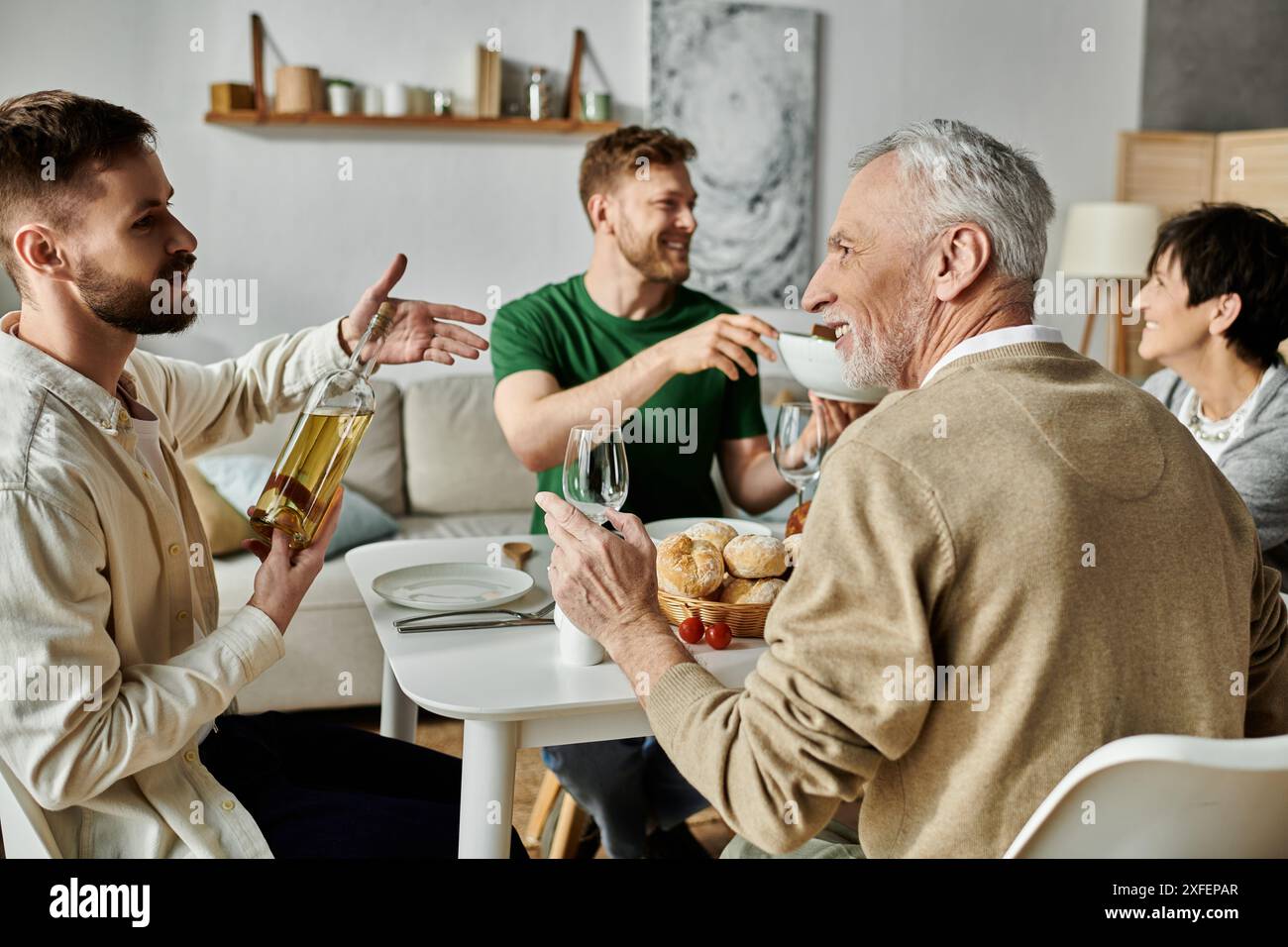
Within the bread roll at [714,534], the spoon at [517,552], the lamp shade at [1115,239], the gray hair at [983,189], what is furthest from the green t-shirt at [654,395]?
the lamp shade at [1115,239]

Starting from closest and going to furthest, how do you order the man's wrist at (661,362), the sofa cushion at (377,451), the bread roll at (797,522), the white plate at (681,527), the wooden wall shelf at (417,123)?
the bread roll at (797,522)
the white plate at (681,527)
the man's wrist at (661,362)
the sofa cushion at (377,451)
the wooden wall shelf at (417,123)

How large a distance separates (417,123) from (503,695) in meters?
2.96

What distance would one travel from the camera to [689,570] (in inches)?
59.1

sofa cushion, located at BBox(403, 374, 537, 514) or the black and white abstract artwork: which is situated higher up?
the black and white abstract artwork

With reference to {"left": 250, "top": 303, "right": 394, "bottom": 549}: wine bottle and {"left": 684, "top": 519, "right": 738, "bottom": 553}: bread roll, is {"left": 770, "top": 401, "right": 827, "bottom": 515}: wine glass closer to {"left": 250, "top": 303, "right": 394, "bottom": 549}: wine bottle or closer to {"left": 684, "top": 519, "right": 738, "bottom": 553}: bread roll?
{"left": 684, "top": 519, "right": 738, "bottom": 553}: bread roll

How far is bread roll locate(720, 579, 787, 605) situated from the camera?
1.50 m

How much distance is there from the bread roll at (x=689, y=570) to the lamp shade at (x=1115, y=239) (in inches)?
141

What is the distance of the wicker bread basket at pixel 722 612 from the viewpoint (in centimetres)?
149

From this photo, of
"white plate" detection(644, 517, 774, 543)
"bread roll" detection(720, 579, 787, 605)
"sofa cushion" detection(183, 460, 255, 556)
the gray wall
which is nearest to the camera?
"bread roll" detection(720, 579, 787, 605)

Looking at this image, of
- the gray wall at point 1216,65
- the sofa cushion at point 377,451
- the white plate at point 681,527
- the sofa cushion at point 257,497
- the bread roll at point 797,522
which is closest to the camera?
the bread roll at point 797,522

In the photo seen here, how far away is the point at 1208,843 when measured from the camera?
0.96 metres

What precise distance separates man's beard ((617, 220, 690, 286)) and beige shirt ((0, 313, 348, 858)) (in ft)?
3.93

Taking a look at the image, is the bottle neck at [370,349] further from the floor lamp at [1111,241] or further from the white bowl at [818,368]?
the floor lamp at [1111,241]

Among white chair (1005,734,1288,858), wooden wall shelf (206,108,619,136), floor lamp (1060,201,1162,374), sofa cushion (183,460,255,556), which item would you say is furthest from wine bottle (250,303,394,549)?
floor lamp (1060,201,1162,374)
